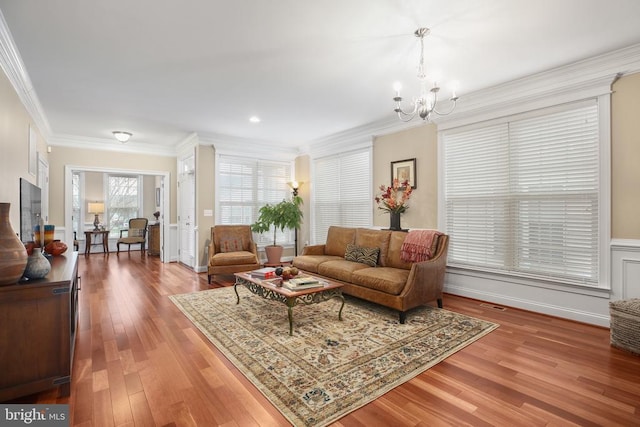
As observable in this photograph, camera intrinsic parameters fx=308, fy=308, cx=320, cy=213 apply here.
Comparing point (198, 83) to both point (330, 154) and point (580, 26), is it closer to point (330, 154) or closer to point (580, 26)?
point (330, 154)

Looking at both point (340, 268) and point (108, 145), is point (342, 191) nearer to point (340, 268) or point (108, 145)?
point (340, 268)

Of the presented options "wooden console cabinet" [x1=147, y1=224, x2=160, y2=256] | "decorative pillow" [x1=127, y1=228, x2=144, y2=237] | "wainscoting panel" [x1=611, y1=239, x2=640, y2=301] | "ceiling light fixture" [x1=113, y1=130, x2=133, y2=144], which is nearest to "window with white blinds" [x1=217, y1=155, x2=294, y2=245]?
"ceiling light fixture" [x1=113, y1=130, x2=133, y2=144]

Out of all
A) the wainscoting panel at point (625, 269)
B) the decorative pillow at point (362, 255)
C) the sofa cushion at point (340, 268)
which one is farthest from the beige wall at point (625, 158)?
the sofa cushion at point (340, 268)

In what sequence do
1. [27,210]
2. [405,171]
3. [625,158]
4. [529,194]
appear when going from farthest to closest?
[405,171] < [529,194] < [27,210] < [625,158]

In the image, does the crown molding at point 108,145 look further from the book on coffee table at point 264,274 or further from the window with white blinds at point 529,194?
the window with white blinds at point 529,194

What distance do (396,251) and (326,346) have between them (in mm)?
1893

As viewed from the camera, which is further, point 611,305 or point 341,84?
point 341,84

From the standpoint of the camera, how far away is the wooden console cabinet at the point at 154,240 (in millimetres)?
8062

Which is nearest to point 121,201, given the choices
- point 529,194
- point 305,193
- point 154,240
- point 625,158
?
point 154,240

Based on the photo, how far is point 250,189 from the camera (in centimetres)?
661

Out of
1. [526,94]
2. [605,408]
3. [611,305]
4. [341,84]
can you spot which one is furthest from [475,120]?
[605,408]

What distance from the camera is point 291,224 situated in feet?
20.6

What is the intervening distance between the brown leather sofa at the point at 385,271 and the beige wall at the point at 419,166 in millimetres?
601

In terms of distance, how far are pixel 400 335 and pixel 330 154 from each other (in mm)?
4065
